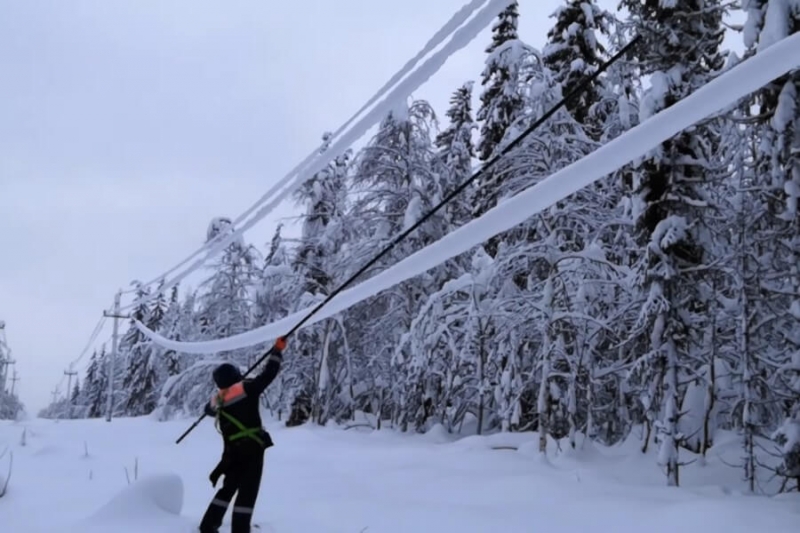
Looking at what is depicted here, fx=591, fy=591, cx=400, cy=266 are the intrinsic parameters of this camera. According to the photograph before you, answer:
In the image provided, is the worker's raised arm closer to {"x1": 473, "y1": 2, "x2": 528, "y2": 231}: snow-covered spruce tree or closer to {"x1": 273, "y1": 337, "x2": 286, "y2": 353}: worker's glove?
{"x1": 273, "y1": 337, "x2": 286, "y2": 353}: worker's glove

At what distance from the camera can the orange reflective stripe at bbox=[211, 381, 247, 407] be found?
227 inches

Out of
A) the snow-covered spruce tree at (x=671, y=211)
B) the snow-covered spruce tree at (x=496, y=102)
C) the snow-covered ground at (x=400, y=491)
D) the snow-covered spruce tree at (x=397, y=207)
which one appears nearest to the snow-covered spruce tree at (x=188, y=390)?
the snow-covered spruce tree at (x=397, y=207)

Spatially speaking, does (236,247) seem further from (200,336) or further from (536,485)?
(536,485)

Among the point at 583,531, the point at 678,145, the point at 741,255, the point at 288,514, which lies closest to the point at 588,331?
the point at 741,255

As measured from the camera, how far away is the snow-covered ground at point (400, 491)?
6.07 metres

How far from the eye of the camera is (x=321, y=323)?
21359mm

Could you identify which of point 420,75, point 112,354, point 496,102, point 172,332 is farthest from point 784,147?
point 172,332

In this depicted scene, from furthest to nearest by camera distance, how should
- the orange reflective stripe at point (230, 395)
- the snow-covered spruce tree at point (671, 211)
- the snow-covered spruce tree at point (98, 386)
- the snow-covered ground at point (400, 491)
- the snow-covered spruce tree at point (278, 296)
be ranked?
the snow-covered spruce tree at point (98, 386) → the snow-covered spruce tree at point (278, 296) → the snow-covered spruce tree at point (671, 211) → the snow-covered ground at point (400, 491) → the orange reflective stripe at point (230, 395)

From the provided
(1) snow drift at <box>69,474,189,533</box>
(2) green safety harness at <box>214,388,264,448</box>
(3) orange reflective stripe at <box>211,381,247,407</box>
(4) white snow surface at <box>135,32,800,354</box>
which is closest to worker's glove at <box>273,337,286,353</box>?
(3) orange reflective stripe at <box>211,381,247,407</box>

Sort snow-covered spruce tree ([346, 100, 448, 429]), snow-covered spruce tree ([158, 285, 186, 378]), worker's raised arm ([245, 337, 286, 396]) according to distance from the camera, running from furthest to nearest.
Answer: snow-covered spruce tree ([158, 285, 186, 378]) < snow-covered spruce tree ([346, 100, 448, 429]) < worker's raised arm ([245, 337, 286, 396])

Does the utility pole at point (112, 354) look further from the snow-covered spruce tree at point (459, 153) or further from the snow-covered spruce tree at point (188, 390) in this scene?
the snow-covered spruce tree at point (459, 153)

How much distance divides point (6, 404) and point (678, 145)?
193 feet

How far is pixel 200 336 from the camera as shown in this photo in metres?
30.0

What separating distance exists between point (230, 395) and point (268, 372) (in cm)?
48
